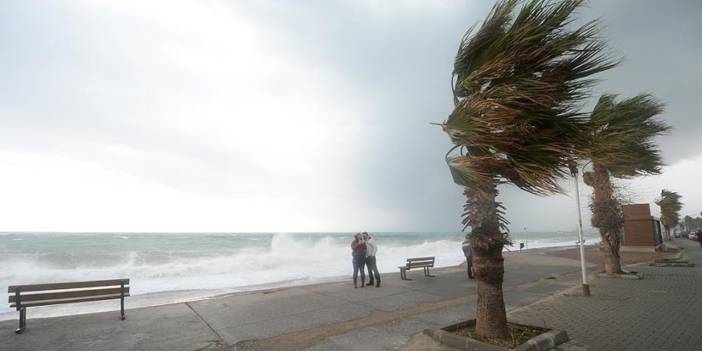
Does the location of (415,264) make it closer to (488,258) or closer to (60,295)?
(488,258)

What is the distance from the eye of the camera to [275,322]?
6785mm

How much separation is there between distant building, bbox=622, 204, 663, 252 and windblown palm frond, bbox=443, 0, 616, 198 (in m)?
26.2

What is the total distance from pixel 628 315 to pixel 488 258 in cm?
442

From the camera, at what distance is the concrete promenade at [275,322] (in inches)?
216

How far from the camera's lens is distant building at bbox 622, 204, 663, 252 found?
24.2 m

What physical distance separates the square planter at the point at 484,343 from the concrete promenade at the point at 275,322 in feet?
2.37

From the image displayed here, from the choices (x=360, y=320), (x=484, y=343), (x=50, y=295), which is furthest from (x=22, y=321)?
(x=484, y=343)

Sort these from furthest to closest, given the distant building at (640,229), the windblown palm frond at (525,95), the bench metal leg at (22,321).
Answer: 1. the distant building at (640,229)
2. the bench metal leg at (22,321)
3. the windblown palm frond at (525,95)

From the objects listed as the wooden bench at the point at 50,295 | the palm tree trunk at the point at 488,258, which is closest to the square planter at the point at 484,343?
the palm tree trunk at the point at 488,258

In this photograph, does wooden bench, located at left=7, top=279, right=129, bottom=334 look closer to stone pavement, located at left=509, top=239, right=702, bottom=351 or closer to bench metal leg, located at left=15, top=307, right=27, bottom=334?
bench metal leg, located at left=15, top=307, right=27, bottom=334

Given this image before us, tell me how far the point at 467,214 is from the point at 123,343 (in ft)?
19.5

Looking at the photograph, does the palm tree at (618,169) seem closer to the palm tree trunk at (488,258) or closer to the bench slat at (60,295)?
the palm tree trunk at (488,258)

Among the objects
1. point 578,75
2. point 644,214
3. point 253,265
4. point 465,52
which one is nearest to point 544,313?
point 578,75

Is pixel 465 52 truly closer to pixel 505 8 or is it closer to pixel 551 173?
pixel 505 8
